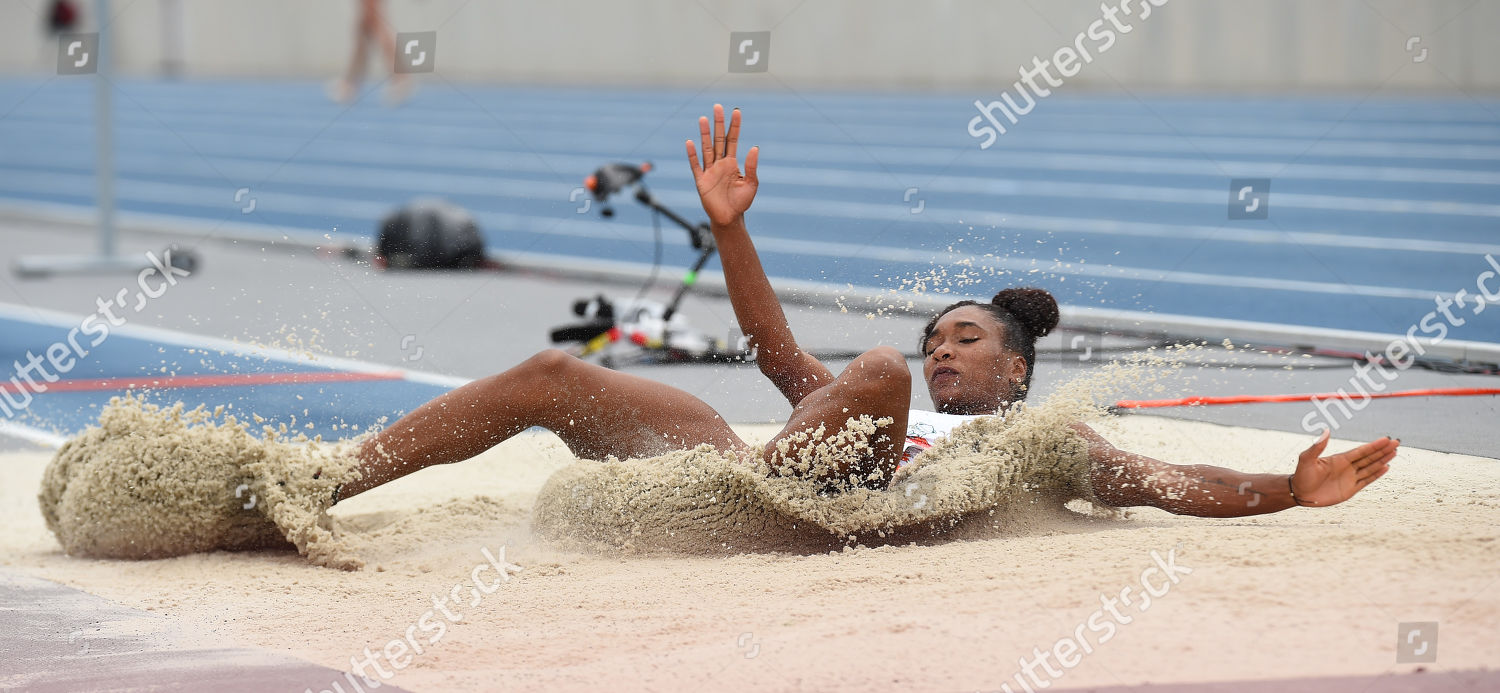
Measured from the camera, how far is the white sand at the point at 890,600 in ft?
7.65

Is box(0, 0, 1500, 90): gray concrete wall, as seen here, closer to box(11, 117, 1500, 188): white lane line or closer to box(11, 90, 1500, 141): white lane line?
box(11, 90, 1500, 141): white lane line

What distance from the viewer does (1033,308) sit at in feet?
12.1

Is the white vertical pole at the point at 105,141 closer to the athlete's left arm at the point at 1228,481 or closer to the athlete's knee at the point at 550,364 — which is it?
the athlete's knee at the point at 550,364

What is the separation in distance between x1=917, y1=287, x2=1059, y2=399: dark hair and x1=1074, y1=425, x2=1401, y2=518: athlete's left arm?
32 cm

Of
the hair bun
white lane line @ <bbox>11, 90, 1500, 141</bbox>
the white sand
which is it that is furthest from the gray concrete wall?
the white sand

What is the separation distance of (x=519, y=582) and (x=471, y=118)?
17.0 m

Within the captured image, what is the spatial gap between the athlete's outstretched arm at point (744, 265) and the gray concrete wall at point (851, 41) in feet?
49.4

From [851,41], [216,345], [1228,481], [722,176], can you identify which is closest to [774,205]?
[216,345]

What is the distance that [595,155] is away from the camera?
1391cm

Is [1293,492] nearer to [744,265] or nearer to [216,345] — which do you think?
[744,265]

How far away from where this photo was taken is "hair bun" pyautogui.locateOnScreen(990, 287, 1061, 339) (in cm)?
368

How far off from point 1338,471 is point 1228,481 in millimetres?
255

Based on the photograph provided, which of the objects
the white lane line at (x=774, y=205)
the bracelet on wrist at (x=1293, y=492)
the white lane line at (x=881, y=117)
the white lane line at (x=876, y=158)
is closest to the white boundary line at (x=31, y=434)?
the bracelet on wrist at (x=1293, y=492)

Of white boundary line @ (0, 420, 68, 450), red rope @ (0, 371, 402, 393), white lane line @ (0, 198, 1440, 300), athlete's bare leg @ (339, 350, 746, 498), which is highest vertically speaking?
athlete's bare leg @ (339, 350, 746, 498)
